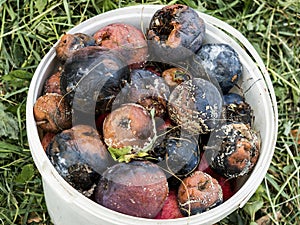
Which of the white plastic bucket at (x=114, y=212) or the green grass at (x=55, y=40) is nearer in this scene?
the white plastic bucket at (x=114, y=212)

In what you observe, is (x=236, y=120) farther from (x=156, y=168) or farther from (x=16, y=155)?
(x=16, y=155)

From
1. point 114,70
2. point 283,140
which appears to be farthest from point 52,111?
point 283,140

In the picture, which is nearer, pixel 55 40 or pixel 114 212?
pixel 114 212

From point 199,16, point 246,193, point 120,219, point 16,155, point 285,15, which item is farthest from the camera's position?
point 285,15
